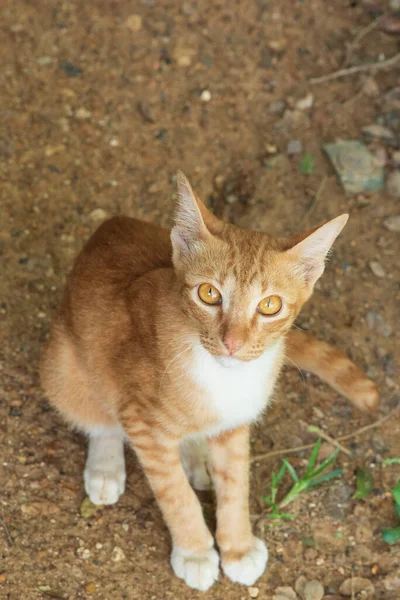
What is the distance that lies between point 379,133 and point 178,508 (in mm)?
2724

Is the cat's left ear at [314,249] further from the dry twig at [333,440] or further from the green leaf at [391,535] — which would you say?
the green leaf at [391,535]

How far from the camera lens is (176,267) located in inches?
114

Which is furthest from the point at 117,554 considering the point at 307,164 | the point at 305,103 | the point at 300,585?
the point at 305,103

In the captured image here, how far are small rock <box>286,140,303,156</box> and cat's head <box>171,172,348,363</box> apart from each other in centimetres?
198

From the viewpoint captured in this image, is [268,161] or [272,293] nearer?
[272,293]

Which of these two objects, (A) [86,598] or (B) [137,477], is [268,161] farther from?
(A) [86,598]

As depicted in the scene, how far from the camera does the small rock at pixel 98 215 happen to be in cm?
446

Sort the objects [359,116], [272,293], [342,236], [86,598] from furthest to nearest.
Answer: [359,116] → [342,236] → [86,598] → [272,293]

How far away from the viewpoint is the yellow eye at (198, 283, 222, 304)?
2.78 m

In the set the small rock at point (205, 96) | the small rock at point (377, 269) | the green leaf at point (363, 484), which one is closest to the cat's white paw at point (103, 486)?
the green leaf at point (363, 484)

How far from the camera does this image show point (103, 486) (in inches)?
134

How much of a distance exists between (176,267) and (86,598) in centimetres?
134

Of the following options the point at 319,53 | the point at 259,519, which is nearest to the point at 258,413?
the point at 259,519

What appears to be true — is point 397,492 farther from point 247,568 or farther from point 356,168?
point 356,168
